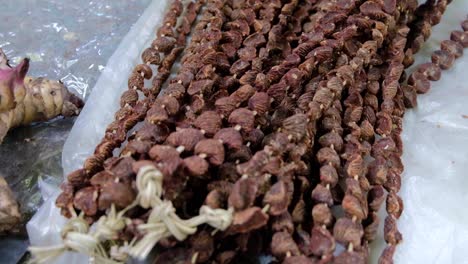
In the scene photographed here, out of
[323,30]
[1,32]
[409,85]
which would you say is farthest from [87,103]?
[409,85]

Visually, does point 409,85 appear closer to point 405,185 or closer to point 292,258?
point 405,185

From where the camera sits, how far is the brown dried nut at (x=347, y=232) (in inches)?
35.8

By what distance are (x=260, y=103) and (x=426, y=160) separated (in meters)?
0.48

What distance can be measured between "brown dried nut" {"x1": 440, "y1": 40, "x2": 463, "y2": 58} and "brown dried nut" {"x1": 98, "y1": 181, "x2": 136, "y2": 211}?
39.2 inches

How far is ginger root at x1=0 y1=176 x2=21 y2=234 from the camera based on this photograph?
3.56 ft

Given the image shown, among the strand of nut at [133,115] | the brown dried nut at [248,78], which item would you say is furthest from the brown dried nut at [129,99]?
the brown dried nut at [248,78]

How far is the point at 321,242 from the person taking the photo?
89cm

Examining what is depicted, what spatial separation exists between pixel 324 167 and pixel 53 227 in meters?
0.54

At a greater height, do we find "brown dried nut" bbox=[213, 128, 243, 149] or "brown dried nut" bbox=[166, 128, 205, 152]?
"brown dried nut" bbox=[166, 128, 205, 152]

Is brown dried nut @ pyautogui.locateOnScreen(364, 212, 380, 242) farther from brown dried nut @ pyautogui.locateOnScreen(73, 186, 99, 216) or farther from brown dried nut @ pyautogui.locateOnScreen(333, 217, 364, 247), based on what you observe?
brown dried nut @ pyautogui.locateOnScreen(73, 186, 99, 216)

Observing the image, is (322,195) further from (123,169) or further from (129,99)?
(129,99)

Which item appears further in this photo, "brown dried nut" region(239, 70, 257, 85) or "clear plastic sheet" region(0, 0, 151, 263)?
"clear plastic sheet" region(0, 0, 151, 263)

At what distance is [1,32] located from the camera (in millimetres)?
1625

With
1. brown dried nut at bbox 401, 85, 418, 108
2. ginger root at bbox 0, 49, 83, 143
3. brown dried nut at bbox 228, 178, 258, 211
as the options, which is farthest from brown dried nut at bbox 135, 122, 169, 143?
brown dried nut at bbox 401, 85, 418, 108
